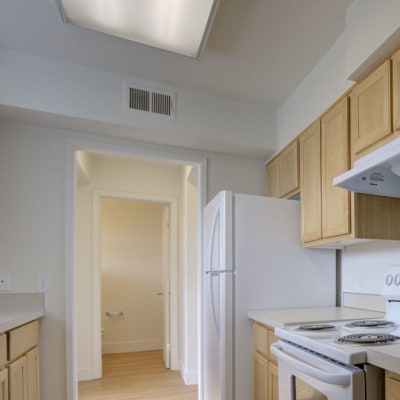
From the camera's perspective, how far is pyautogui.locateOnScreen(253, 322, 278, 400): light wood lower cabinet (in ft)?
5.60

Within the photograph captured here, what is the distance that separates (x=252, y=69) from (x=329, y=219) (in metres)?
1.15

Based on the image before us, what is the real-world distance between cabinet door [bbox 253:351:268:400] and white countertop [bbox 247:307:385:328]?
223 millimetres

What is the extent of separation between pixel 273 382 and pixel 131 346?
3.22m

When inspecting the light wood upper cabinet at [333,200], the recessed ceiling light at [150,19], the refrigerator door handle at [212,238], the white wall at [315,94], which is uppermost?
the recessed ceiling light at [150,19]

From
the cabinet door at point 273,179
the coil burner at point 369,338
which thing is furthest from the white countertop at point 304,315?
the cabinet door at point 273,179

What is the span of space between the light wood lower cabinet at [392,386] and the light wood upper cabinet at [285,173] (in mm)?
1451

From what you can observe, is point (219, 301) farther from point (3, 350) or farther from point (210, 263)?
point (3, 350)

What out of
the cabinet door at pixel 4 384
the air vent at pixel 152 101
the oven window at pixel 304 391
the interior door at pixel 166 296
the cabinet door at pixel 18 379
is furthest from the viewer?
the interior door at pixel 166 296

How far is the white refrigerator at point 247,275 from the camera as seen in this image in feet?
6.51

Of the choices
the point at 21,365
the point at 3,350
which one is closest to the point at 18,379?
the point at 21,365

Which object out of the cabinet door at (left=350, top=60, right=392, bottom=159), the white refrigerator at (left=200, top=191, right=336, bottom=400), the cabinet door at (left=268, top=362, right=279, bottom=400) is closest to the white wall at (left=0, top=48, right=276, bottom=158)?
the white refrigerator at (left=200, top=191, right=336, bottom=400)

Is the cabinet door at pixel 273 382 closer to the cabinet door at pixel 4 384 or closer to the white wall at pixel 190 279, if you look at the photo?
the cabinet door at pixel 4 384

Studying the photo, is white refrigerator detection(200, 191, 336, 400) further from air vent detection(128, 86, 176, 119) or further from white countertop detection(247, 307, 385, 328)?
air vent detection(128, 86, 176, 119)

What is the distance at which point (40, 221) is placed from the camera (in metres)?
2.28
